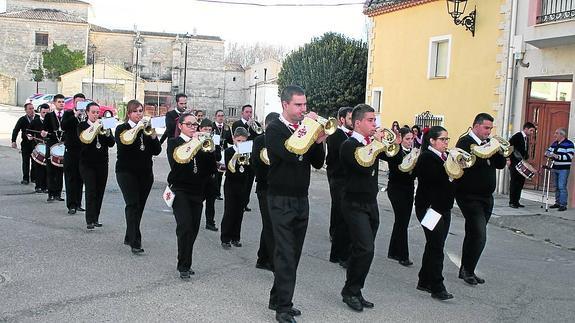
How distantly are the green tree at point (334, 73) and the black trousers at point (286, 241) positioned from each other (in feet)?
69.3

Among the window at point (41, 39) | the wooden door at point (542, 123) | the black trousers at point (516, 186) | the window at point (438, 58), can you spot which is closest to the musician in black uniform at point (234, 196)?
the black trousers at point (516, 186)

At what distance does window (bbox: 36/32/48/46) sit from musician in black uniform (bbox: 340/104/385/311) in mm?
67314

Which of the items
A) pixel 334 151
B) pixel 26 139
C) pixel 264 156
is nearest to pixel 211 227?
pixel 334 151

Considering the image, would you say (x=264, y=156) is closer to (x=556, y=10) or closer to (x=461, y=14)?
(x=556, y=10)

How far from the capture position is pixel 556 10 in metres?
14.8

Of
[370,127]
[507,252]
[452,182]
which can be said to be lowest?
[507,252]

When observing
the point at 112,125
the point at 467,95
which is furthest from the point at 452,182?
the point at 467,95

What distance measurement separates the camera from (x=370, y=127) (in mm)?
6195

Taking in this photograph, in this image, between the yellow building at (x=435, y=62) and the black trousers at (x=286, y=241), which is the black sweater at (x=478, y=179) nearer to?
the black trousers at (x=286, y=241)

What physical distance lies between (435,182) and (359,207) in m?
1.22

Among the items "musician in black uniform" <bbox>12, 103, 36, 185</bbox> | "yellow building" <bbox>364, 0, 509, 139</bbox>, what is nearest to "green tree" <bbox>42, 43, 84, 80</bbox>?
"yellow building" <bbox>364, 0, 509, 139</bbox>

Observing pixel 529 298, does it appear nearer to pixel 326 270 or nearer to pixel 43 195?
pixel 326 270

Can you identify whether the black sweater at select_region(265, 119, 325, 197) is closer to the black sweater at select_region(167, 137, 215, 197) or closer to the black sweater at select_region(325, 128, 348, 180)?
the black sweater at select_region(167, 137, 215, 197)

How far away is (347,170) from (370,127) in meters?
0.46
